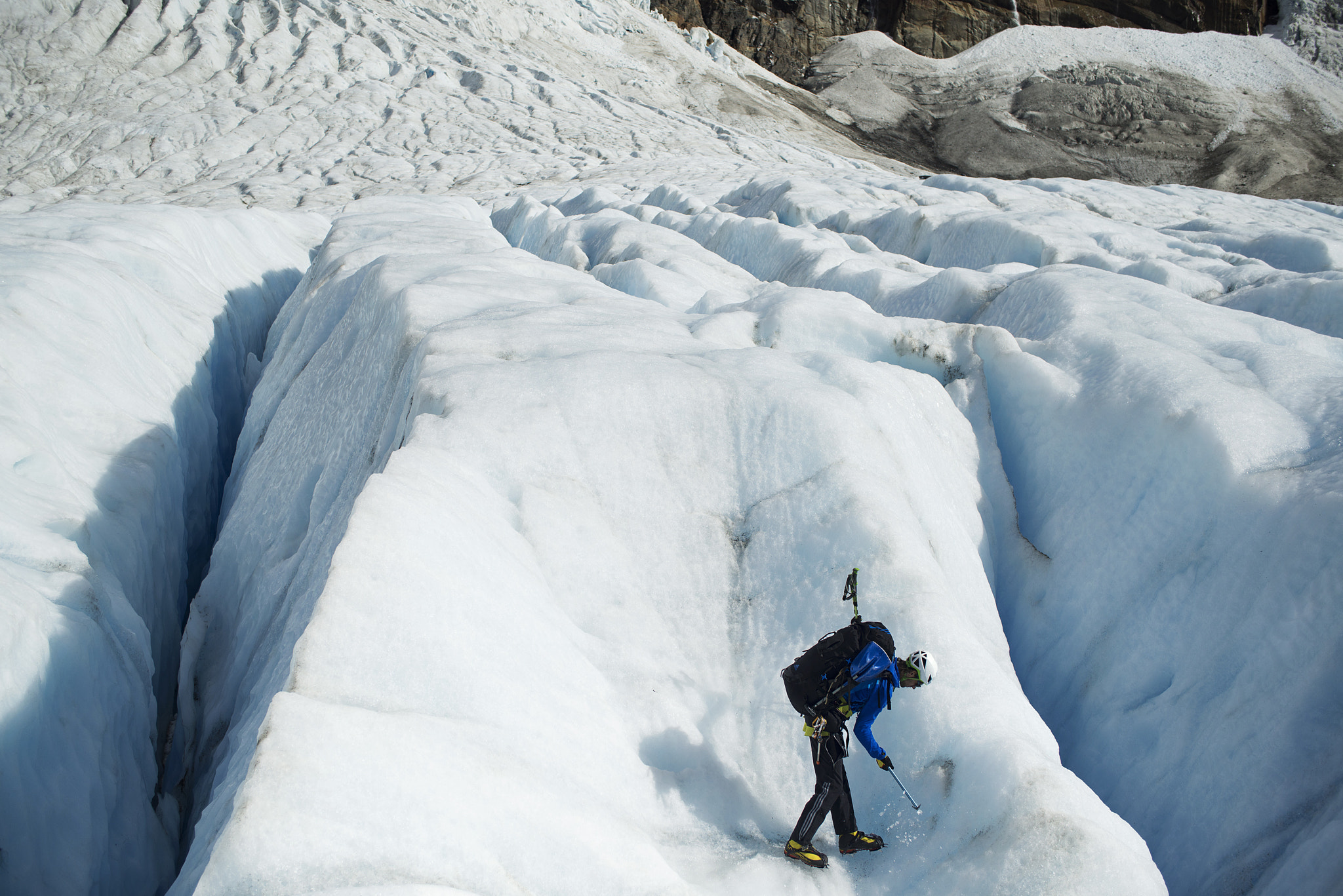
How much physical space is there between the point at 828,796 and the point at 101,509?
507 cm

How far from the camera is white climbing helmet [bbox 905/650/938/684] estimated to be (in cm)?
293

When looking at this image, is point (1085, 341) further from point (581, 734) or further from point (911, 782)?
point (581, 734)

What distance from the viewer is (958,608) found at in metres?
3.80

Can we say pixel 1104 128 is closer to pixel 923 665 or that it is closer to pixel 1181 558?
pixel 1181 558

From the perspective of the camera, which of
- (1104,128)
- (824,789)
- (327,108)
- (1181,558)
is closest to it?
(824,789)

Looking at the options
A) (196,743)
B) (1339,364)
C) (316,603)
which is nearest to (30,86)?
(196,743)

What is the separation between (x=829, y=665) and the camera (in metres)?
2.96

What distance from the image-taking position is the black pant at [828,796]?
2836 mm

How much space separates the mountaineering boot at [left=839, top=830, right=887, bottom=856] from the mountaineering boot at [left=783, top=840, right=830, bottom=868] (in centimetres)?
10

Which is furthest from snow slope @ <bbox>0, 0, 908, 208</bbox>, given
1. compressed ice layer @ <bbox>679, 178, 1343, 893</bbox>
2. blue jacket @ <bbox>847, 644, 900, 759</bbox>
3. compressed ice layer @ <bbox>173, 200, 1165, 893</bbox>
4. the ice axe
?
Result: the ice axe

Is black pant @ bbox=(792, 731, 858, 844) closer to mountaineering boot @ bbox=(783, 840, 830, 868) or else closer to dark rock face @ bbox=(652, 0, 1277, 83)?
mountaineering boot @ bbox=(783, 840, 830, 868)

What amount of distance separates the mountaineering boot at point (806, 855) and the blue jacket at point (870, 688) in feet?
1.39

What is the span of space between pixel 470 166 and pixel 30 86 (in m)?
16.8

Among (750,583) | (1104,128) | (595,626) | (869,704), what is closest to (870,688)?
(869,704)
